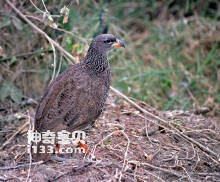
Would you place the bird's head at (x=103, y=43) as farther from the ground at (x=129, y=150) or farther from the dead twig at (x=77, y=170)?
the dead twig at (x=77, y=170)

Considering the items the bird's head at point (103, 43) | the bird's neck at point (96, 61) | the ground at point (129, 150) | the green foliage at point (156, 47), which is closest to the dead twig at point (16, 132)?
the ground at point (129, 150)

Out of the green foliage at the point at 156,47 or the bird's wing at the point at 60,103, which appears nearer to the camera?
the bird's wing at the point at 60,103

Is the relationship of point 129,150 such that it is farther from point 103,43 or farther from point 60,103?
point 103,43

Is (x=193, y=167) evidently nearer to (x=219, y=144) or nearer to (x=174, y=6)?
(x=219, y=144)

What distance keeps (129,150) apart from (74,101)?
2.80 ft

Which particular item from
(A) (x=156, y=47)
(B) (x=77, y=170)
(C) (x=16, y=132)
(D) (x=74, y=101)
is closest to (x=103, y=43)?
(D) (x=74, y=101)

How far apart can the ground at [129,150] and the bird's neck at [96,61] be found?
0.79 m

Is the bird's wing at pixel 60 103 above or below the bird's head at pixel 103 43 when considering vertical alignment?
below

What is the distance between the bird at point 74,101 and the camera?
546 centimetres

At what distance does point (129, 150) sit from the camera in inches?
224

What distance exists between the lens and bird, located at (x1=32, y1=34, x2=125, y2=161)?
546 centimetres

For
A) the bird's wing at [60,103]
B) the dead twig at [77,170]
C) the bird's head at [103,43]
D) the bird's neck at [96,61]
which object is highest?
the bird's head at [103,43]

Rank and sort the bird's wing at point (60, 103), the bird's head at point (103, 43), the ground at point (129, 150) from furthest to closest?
the bird's head at point (103, 43)
the bird's wing at point (60, 103)
the ground at point (129, 150)

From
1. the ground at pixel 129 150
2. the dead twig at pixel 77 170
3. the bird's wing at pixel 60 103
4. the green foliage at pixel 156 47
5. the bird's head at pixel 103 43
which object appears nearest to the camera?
the dead twig at pixel 77 170
